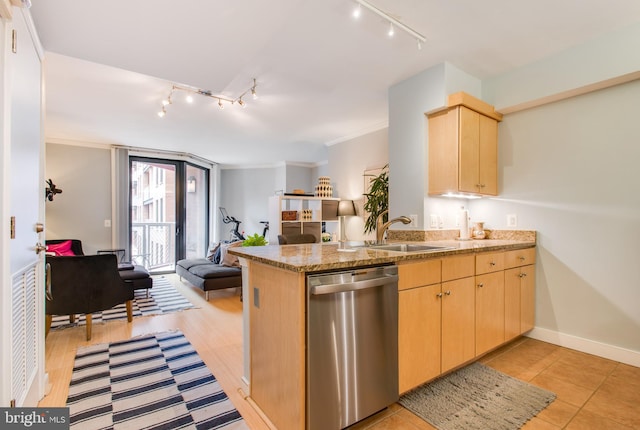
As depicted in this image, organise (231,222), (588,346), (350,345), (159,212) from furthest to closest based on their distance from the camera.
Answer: (231,222), (159,212), (588,346), (350,345)

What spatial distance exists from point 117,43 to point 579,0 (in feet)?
9.93

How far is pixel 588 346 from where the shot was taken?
2.52 metres

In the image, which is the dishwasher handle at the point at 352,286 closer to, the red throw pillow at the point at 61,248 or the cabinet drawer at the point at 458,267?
the cabinet drawer at the point at 458,267

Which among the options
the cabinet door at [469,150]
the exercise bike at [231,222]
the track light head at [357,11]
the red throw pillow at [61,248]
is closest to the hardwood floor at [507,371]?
the cabinet door at [469,150]

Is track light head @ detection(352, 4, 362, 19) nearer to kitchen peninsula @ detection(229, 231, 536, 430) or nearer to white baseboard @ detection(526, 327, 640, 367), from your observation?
kitchen peninsula @ detection(229, 231, 536, 430)

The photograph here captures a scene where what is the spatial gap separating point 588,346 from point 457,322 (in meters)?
1.47

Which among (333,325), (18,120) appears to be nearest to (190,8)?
(18,120)

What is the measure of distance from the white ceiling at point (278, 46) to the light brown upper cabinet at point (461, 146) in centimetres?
43

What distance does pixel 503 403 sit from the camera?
182cm

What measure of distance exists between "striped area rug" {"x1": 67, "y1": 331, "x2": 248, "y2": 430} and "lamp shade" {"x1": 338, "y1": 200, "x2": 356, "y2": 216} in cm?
301

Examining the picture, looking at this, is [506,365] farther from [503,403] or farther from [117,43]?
[117,43]

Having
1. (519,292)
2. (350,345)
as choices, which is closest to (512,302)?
(519,292)

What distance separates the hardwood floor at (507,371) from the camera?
5.54ft

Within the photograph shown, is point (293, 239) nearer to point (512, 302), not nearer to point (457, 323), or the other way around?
point (457, 323)
